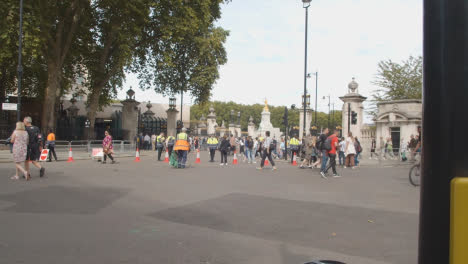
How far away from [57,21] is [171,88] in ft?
34.8

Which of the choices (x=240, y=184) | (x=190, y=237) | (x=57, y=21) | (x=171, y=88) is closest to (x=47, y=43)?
(x=57, y=21)

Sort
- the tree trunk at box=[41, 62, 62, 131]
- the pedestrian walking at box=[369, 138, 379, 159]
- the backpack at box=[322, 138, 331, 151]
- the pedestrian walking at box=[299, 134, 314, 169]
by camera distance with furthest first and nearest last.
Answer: the pedestrian walking at box=[369, 138, 379, 159]
the tree trunk at box=[41, 62, 62, 131]
the pedestrian walking at box=[299, 134, 314, 169]
the backpack at box=[322, 138, 331, 151]

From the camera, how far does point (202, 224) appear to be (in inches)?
231

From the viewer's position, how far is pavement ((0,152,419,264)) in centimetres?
437

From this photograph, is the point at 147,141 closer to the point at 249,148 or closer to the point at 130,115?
the point at 130,115

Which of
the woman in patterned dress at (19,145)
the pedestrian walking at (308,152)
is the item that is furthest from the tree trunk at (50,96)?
the pedestrian walking at (308,152)

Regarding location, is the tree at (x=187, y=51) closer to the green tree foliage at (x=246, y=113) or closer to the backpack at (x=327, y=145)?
the backpack at (x=327, y=145)

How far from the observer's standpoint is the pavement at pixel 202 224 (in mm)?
4371

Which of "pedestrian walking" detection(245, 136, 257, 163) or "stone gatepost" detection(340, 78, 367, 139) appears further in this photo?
"stone gatepost" detection(340, 78, 367, 139)

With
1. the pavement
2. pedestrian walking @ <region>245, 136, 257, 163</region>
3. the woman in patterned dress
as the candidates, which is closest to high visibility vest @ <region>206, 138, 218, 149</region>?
pedestrian walking @ <region>245, 136, 257, 163</region>

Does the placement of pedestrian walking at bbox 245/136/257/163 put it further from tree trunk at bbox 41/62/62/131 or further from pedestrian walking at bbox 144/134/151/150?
pedestrian walking at bbox 144/134/151/150

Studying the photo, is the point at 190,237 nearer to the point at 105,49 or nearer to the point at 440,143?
the point at 440,143

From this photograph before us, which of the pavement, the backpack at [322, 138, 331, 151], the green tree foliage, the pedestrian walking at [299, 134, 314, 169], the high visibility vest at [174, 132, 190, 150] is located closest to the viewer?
the pavement

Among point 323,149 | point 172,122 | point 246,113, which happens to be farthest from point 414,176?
point 246,113
